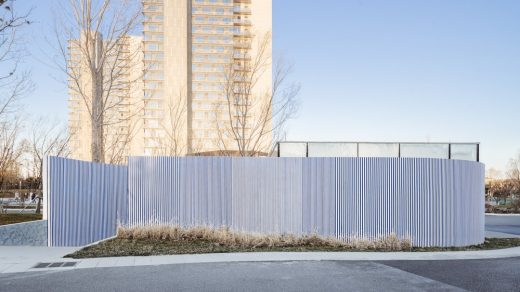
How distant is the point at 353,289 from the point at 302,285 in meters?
0.82

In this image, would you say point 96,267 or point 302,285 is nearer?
point 302,285

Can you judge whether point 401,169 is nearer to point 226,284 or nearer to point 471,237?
point 471,237

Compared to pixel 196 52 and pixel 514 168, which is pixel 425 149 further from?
pixel 196 52

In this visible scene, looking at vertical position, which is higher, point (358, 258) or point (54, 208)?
point (54, 208)

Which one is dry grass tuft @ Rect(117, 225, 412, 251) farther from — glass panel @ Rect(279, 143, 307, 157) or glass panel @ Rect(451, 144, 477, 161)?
glass panel @ Rect(451, 144, 477, 161)

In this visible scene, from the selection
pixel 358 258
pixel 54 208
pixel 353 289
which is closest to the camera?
pixel 353 289

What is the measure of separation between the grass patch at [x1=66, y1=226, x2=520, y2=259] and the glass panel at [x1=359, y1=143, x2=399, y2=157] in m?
4.70

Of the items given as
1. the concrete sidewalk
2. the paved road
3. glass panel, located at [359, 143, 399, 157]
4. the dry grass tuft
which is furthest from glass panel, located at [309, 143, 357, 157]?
the paved road

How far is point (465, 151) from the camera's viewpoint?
1858cm

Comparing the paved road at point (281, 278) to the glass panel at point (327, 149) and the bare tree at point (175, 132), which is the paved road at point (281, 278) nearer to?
the glass panel at point (327, 149)

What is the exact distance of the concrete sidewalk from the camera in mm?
9781

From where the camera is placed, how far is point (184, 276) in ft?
28.4

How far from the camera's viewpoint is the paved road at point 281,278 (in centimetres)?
781

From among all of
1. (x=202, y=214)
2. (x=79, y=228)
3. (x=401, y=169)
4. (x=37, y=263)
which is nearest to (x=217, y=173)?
(x=202, y=214)
